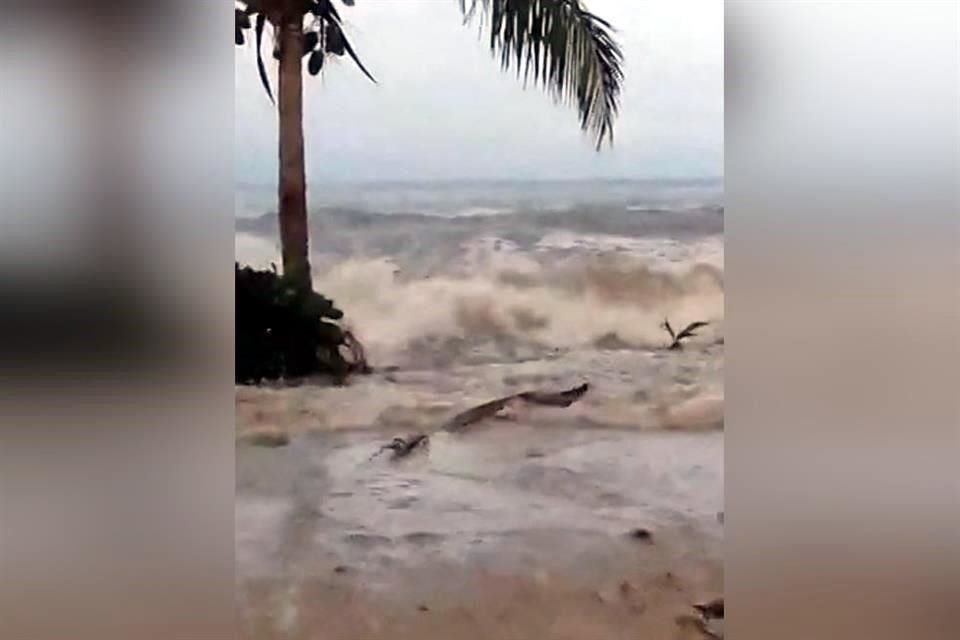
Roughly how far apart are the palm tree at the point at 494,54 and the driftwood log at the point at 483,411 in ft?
0.73

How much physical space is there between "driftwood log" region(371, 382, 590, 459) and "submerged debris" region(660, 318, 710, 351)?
0.38 ft

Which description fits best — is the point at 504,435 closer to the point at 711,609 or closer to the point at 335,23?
the point at 711,609

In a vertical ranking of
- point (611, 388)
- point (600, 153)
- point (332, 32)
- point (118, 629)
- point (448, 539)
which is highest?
point (332, 32)

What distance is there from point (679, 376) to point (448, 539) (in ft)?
1.12

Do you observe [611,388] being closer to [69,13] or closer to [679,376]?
[679,376]

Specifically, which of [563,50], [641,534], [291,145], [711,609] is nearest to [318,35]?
[291,145]

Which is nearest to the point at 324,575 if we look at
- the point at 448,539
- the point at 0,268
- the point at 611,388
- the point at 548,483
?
the point at 448,539

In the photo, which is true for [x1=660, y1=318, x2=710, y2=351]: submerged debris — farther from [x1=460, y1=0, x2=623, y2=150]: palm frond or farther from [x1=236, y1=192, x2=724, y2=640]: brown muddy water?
[x1=460, y1=0, x2=623, y2=150]: palm frond

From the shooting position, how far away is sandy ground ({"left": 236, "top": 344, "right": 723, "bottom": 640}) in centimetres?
137

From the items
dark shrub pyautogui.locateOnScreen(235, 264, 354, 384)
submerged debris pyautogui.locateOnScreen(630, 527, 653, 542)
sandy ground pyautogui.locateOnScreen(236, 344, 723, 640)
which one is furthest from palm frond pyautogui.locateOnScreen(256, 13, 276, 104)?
submerged debris pyautogui.locateOnScreen(630, 527, 653, 542)

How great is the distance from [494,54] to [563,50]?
8 centimetres

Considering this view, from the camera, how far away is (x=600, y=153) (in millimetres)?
1371

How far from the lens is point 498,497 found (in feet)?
4.52

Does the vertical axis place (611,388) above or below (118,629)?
above
